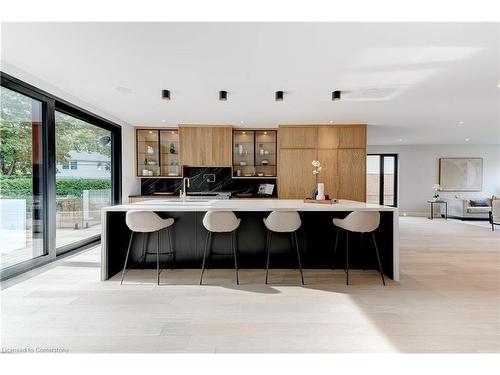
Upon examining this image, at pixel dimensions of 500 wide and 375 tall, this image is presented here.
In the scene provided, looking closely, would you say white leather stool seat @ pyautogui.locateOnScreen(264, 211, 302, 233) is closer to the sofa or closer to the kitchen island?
the kitchen island

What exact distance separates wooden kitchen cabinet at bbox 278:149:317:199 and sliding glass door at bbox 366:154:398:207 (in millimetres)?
4472

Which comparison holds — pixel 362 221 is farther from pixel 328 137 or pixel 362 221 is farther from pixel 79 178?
pixel 79 178

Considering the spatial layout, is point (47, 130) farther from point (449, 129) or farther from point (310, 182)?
point (449, 129)

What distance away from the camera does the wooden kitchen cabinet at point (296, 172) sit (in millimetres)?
5875

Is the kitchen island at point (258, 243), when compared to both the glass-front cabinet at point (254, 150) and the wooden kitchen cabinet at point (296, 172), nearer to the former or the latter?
the wooden kitchen cabinet at point (296, 172)


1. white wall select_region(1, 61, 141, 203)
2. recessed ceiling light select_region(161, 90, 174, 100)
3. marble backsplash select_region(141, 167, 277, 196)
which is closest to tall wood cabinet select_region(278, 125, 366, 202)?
marble backsplash select_region(141, 167, 277, 196)

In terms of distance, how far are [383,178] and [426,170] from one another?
1.39 meters

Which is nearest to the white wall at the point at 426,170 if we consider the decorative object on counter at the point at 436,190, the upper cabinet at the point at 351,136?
the decorative object on counter at the point at 436,190

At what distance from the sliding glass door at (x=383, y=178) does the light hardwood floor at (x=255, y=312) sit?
605 centimetres

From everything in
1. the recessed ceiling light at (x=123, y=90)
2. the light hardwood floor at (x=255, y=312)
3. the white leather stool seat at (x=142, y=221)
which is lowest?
the light hardwood floor at (x=255, y=312)

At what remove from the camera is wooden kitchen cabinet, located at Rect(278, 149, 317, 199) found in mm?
5875

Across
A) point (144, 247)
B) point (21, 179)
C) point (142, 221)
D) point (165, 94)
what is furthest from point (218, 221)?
point (21, 179)

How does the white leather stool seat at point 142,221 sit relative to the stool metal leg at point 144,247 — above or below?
above
